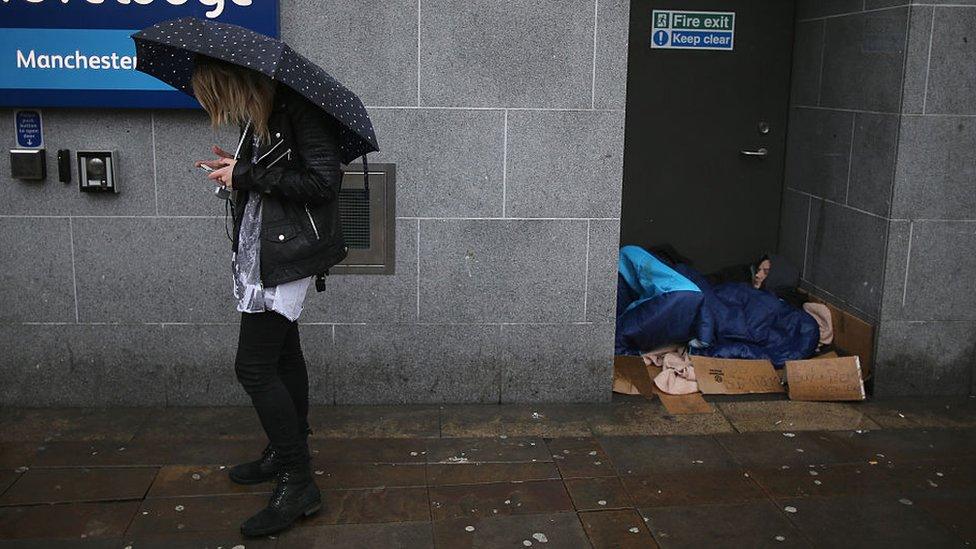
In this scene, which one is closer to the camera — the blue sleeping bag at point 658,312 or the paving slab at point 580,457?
the paving slab at point 580,457

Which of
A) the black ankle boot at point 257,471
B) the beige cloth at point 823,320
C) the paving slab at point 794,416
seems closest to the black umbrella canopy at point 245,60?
the black ankle boot at point 257,471

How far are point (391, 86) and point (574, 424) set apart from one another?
6.89 ft

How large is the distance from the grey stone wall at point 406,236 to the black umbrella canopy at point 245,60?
1.32 m

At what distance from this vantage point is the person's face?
264 inches

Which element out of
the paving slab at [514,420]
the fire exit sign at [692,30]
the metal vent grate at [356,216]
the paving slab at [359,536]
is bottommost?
the paving slab at [359,536]

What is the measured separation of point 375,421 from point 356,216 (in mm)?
1138

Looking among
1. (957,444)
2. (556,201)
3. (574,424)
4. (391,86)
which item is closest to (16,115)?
(391,86)

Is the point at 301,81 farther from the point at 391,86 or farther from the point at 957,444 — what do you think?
the point at 957,444

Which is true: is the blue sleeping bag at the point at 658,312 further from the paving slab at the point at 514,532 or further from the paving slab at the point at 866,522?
the paving slab at the point at 514,532

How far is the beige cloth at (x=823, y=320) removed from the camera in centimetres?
622

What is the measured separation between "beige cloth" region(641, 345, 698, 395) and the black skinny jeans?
2.47 m

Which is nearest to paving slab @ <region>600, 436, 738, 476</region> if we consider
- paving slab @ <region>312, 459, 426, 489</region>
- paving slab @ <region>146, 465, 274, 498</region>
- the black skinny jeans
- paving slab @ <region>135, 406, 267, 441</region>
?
paving slab @ <region>312, 459, 426, 489</region>

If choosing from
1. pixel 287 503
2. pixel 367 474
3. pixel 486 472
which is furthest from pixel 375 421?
pixel 287 503

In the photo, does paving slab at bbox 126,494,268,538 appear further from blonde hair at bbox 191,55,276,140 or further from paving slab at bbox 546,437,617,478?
blonde hair at bbox 191,55,276,140
